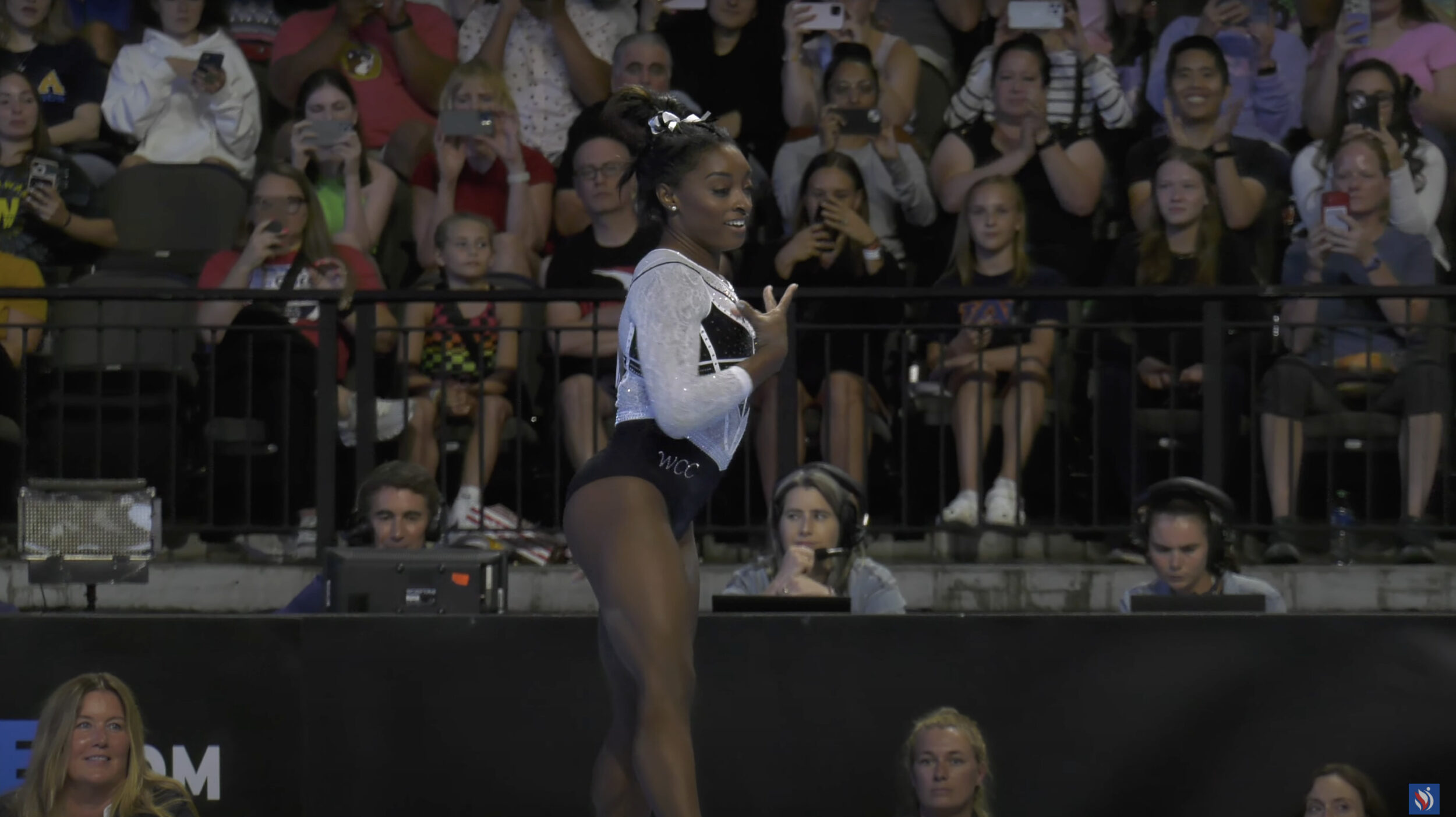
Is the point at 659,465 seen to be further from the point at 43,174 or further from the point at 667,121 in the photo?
the point at 43,174

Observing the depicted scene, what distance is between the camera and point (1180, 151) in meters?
7.46

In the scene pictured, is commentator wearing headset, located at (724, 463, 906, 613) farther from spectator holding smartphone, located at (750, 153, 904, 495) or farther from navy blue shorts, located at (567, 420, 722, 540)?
navy blue shorts, located at (567, 420, 722, 540)

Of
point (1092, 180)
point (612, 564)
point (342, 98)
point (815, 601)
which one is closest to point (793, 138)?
point (1092, 180)

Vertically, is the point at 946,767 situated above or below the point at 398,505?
below

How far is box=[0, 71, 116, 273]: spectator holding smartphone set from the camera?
7766mm

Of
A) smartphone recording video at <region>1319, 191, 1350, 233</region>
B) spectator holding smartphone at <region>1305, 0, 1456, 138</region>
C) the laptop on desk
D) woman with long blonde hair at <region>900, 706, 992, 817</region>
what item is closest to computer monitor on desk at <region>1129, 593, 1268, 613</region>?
woman with long blonde hair at <region>900, 706, 992, 817</region>

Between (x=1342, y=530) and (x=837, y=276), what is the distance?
2.17 m

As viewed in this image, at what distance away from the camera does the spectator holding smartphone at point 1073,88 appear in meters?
7.86

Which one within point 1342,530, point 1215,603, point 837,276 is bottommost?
point 1215,603

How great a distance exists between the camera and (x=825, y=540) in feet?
19.0

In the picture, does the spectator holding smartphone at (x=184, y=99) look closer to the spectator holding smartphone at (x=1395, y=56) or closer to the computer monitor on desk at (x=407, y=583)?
the computer monitor on desk at (x=407, y=583)

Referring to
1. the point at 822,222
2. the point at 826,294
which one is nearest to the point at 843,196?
the point at 822,222

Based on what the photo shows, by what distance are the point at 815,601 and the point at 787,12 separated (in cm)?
382

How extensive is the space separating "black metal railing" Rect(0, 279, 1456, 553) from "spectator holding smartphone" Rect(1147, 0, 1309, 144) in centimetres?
89
